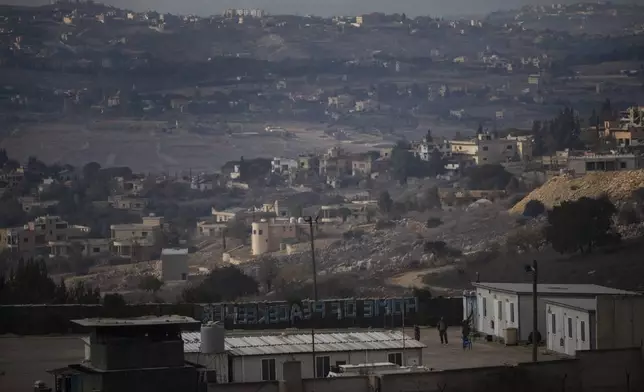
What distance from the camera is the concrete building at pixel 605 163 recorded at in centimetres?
6431

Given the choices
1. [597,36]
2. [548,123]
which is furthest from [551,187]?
[597,36]

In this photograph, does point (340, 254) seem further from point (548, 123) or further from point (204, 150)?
point (204, 150)

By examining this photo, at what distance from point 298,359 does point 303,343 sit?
81 cm

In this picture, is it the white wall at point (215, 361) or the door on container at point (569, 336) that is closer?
the white wall at point (215, 361)

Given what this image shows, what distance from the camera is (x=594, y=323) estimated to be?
22.0m

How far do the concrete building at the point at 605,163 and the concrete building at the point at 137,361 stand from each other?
46.8 meters

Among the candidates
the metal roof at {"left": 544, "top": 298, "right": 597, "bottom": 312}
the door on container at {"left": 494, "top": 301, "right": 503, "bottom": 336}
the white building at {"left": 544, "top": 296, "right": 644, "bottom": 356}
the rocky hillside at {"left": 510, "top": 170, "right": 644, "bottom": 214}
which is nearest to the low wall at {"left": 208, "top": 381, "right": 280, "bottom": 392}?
the white building at {"left": 544, "top": 296, "right": 644, "bottom": 356}

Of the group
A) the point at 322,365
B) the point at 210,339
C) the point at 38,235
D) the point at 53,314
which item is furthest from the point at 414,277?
the point at 210,339

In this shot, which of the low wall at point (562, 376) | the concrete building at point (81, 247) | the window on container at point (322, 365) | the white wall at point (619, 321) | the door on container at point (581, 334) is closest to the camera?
the low wall at point (562, 376)

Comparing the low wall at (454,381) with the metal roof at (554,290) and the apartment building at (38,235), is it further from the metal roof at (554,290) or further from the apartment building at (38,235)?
the apartment building at (38,235)

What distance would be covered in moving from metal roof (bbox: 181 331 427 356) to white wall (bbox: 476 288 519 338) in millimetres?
4140

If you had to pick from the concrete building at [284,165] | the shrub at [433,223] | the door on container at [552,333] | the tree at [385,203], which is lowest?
the shrub at [433,223]

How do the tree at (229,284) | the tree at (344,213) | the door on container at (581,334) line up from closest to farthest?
the door on container at (581,334)
the tree at (229,284)
the tree at (344,213)

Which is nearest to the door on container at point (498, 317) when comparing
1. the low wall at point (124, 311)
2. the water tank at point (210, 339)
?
→ the low wall at point (124, 311)
